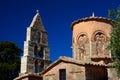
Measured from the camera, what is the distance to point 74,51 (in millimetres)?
22484

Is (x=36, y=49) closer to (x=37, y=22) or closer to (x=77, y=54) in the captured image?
(x=37, y=22)

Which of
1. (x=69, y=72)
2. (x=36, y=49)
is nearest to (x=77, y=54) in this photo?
(x=69, y=72)

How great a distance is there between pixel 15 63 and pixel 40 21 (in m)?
8.67

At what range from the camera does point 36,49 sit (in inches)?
1121

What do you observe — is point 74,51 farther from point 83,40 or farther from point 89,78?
point 89,78

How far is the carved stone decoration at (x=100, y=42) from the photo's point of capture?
846 inches

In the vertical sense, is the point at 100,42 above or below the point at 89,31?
below

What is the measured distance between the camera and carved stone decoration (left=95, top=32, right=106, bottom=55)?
70.5 ft

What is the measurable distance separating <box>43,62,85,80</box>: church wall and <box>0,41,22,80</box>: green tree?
16903 millimetres

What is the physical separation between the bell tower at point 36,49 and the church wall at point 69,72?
26.9 ft

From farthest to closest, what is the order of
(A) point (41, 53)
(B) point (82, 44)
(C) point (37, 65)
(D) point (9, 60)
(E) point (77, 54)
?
(D) point (9, 60) → (A) point (41, 53) → (C) point (37, 65) → (B) point (82, 44) → (E) point (77, 54)

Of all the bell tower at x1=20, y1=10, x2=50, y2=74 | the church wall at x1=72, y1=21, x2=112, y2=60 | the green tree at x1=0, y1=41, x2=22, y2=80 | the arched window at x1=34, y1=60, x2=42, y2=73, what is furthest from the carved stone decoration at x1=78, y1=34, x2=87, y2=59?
the green tree at x1=0, y1=41, x2=22, y2=80

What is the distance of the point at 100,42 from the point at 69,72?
5341 mm

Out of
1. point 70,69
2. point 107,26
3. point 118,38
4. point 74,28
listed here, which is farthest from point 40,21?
point 118,38
